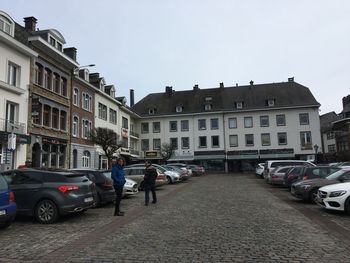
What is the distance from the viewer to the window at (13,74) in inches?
1013

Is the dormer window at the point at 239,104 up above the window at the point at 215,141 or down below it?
above

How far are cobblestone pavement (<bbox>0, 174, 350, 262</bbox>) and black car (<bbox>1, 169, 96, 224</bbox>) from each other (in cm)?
37

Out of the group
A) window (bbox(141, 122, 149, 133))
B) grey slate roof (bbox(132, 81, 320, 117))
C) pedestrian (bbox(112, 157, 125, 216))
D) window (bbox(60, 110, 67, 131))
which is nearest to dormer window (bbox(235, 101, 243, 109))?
grey slate roof (bbox(132, 81, 320, 117))

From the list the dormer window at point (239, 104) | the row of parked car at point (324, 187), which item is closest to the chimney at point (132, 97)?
the dormer window at point (239, 104)

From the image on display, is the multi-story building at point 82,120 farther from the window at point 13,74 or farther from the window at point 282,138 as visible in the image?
the window at point 282,138

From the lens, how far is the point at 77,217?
1146 cm

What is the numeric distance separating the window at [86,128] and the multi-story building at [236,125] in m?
19.9

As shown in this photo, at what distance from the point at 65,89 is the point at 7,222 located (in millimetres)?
26832

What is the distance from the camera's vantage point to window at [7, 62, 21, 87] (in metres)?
25.7

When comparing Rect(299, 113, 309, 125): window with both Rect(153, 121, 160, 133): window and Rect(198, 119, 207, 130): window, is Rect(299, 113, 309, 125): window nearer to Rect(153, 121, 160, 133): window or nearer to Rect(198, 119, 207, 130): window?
Rect(198, 119, 207, 130): window

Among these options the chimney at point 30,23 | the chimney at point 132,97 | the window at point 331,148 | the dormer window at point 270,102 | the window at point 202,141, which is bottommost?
the window at point 331,148

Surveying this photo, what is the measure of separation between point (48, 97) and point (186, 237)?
25.2m

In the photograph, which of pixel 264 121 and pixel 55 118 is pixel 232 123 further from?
pixel 55 118

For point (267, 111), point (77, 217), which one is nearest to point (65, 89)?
point (77, 217)
